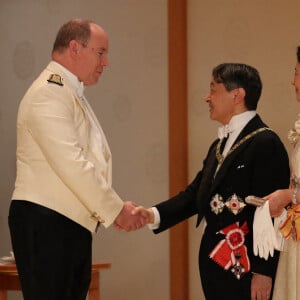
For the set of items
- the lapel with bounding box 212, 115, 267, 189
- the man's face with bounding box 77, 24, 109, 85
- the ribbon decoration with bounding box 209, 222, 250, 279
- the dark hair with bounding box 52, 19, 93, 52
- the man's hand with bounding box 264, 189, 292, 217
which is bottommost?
the ribbon decoration with bounding box 209, 222, 250, 279

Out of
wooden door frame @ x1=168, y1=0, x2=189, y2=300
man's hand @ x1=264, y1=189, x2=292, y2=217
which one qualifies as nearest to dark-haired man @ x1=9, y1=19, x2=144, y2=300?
man's hand @ x1=264, y1=189, x2=292, y2=217

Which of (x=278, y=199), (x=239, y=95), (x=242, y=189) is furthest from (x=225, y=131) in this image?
(x=278, y=199)

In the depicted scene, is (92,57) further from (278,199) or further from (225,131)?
(278,199)

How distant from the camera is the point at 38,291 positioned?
252 cm

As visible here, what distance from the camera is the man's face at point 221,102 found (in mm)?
3082

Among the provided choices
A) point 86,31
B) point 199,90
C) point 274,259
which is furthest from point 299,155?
point 199,90

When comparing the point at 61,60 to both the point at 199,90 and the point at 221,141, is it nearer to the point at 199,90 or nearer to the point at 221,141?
the point at 221,141

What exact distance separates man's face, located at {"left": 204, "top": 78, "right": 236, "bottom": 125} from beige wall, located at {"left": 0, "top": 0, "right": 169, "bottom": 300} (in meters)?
1.28

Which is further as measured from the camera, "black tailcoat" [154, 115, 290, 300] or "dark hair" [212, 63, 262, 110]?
"dark hair" [212, 63, 262, 110]

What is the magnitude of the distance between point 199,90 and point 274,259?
1.81m

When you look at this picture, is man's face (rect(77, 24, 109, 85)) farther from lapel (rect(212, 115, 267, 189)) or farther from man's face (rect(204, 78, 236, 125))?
lapel (rect(212, 115, 267, 189))

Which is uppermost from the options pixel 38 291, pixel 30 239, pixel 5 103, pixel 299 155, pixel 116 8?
pixel 116 8

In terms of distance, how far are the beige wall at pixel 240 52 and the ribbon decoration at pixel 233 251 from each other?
1.31 meters

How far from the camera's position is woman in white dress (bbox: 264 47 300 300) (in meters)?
2.66
